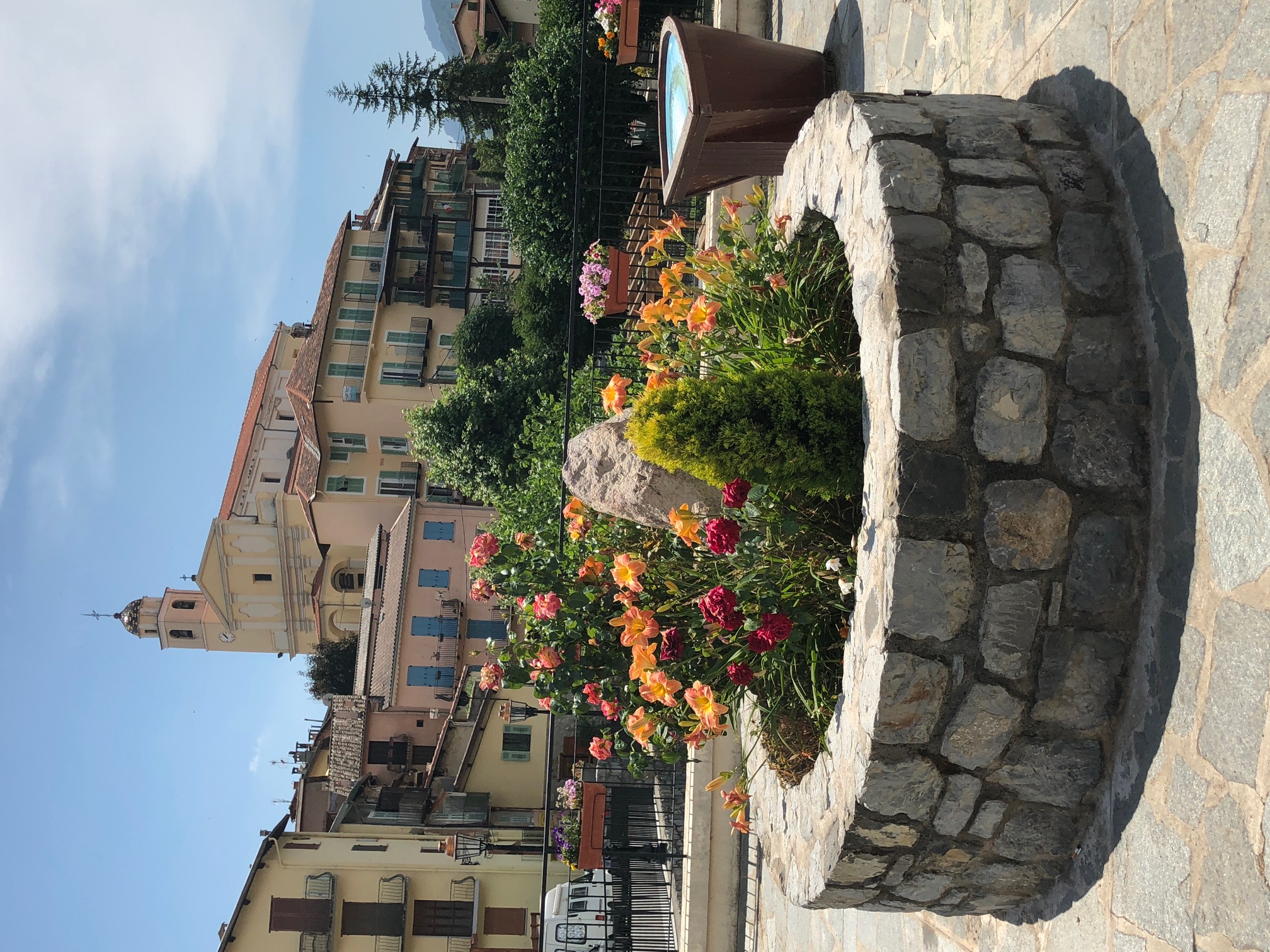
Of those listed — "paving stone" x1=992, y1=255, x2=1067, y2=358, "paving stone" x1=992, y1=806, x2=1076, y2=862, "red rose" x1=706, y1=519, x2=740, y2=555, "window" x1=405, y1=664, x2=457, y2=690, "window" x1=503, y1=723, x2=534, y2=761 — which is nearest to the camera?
"paving stone" x1=992, y1=255, x2=1067, y2=358

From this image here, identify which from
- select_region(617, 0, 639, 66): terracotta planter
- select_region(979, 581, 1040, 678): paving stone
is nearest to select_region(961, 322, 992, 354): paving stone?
select_region(979, 581, 1040, 678): paving stone

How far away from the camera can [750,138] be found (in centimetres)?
556

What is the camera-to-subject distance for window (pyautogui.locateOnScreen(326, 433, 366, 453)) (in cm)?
2652

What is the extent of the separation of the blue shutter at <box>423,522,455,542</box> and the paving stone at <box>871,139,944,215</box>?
2386cm

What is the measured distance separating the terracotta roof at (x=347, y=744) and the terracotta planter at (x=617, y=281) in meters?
19.3

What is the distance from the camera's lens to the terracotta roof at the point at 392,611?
1007 inches

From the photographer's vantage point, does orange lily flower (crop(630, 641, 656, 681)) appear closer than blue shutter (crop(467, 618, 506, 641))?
Yes

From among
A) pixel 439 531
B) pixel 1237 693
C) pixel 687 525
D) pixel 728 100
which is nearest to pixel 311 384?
pixel 439 531

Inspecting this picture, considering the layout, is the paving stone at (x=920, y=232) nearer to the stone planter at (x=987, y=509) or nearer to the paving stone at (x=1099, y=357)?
the stone planter at (x=987, y=509)

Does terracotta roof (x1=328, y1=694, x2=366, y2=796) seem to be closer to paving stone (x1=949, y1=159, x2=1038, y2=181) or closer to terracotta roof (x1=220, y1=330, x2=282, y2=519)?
terracotta roof (x1=220, y1=330, x2=282, y2=519)

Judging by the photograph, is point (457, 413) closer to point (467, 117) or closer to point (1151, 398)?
point (467, 117)

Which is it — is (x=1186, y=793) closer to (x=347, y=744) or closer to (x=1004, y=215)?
(x=1004, y=215)

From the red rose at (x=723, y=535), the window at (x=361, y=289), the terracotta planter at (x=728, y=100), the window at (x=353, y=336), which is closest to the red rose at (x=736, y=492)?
the red rose at (x=723, y=535)

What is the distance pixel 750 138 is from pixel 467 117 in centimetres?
2285
